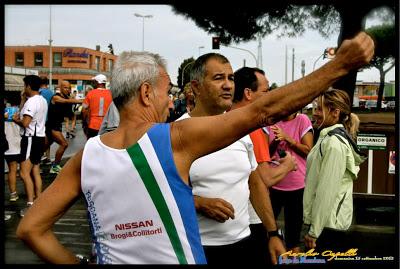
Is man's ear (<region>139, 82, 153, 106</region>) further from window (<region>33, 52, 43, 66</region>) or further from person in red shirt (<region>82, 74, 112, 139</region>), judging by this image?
window (<region>33, 52, 43, 66</region>)

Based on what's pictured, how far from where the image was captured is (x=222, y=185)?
9.89 feet

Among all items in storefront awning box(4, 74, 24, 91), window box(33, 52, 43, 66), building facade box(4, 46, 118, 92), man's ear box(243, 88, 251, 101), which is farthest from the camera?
window box(33, 52, 43, 66)

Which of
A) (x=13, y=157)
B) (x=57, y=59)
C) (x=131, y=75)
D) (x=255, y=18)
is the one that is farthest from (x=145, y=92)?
(x=57, y=59)

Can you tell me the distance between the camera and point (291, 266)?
15.8 ft

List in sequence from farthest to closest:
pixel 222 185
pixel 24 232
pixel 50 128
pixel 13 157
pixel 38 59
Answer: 1. pixel 38 59
2. pixel 50 128
3. pixel 13 157
4. pixel 222 185
5. pixel 24 232

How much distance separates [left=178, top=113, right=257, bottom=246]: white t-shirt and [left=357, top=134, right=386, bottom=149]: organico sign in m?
4.74

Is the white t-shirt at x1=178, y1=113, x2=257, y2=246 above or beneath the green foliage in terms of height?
beneath

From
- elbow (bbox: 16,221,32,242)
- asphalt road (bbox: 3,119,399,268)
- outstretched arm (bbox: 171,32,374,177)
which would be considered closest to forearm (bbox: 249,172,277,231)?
asphalt road (bbox: 3,119,399,268)

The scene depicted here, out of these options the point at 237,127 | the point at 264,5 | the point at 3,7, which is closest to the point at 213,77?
the point at 237,127

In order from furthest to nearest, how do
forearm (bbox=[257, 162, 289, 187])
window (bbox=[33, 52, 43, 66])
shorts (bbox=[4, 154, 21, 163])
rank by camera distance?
1. window (bbox=[33, 52, 43, 66])
2. shorts (bbox=[4, 154, 21, 163])
3. forearm (bbox=[257, 162, 289, 187])

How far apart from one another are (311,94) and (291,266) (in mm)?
3308

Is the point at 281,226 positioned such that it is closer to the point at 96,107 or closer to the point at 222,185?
the point at 96,107

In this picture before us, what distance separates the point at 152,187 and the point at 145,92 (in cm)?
37

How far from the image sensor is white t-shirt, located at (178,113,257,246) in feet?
9.78
